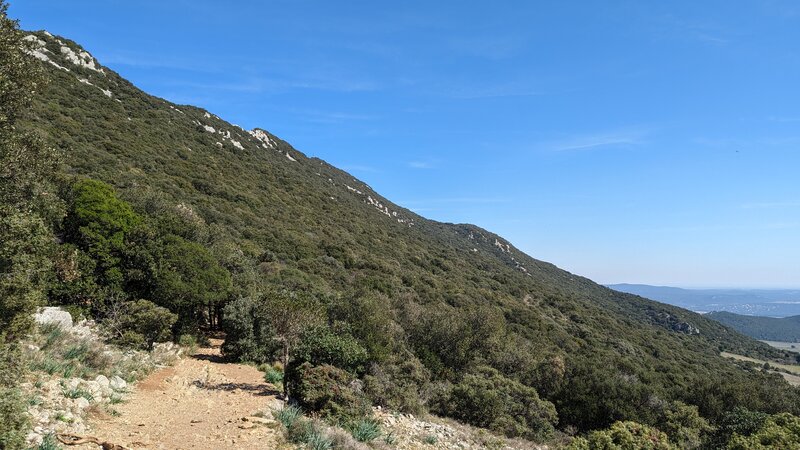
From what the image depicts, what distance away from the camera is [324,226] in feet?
190

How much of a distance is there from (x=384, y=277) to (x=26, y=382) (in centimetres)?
3783

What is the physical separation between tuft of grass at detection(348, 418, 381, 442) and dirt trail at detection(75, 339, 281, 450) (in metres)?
1.93

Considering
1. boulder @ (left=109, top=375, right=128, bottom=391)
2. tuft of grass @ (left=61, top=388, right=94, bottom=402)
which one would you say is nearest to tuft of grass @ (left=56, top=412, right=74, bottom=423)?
tuft of grass @ (left=61, top=388, right=94, bottom=402)

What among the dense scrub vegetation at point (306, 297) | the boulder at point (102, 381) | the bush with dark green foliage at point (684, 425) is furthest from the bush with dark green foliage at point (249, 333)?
the bush with dark green foliage at point (684, 425)


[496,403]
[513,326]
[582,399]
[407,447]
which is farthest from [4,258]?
[513,326]

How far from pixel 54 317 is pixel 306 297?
1031 centimetres

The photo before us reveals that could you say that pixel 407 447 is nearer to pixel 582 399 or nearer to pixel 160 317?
pixel 160 317

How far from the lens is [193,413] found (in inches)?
429

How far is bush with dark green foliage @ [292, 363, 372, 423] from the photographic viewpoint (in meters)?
11.3

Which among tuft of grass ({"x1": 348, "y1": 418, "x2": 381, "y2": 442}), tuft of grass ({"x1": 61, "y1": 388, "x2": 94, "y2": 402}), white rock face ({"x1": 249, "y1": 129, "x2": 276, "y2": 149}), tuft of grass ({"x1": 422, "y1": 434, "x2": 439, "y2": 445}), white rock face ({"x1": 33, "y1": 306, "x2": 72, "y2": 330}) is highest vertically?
white rock face ({"x1": 249, "y1": 129, "x2": 276, "y2": 149})

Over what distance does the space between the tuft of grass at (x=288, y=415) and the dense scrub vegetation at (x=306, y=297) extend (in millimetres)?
695

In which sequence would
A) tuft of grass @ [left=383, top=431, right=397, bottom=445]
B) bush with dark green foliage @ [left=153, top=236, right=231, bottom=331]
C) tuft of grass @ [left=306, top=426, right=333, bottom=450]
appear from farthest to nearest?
bush with dark green foliage @ [left=153, top=236, right=231, bottom=331] < tuft of grass @ [left=383, top=431, right=397, bottom=445] < tuft of grass @ [left=306, top=426, right=333, bottom=450]

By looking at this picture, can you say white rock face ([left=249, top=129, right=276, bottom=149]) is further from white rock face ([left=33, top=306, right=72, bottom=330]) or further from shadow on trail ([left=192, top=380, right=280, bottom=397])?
shadow on trail ([left=192, top=380, right=280, bottom=397])

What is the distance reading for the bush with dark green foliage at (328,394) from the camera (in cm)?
1127
